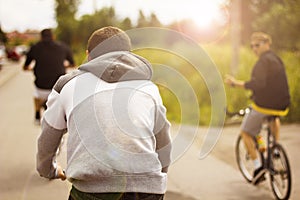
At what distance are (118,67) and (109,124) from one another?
280 millimetres

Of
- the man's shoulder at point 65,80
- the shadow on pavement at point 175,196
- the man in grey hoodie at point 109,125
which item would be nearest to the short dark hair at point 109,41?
the man in grey hoodie at point 109,125

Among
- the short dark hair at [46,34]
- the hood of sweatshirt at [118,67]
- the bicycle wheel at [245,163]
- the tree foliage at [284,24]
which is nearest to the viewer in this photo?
the hood of sweatshirt at [118,67]

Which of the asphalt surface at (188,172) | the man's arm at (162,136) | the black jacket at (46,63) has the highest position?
the man's arm at (162,136)

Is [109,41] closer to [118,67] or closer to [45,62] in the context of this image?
[118,67]

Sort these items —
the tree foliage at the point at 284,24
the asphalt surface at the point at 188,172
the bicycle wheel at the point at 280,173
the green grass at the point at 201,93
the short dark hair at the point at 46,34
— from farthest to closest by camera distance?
the tree foliage at the point at 284,24
the green grass at the point at 201,93
the short dark hair at the point at 46,34
the asphalt surface at the point at 188,172
the bicycle wheel at the point at 280,173

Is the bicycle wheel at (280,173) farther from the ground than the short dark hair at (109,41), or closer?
closer

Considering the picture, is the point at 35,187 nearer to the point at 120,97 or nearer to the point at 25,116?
the point at 120,97

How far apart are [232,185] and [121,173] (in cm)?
422

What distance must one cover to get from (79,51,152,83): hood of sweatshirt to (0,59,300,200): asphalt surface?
5.99 feet

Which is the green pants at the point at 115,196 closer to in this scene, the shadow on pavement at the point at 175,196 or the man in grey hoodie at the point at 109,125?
the man in grey hoodie at the point at 109,125

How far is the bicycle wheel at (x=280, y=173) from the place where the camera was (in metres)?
5.40

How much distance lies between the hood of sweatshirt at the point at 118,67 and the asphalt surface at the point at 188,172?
1.83m

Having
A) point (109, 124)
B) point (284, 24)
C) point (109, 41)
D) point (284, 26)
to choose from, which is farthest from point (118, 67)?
point (284, 26)

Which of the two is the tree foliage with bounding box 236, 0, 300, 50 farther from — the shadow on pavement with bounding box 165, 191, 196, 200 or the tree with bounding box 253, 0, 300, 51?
the shadow on pavement with bounding box 165, 191, 196, 200
